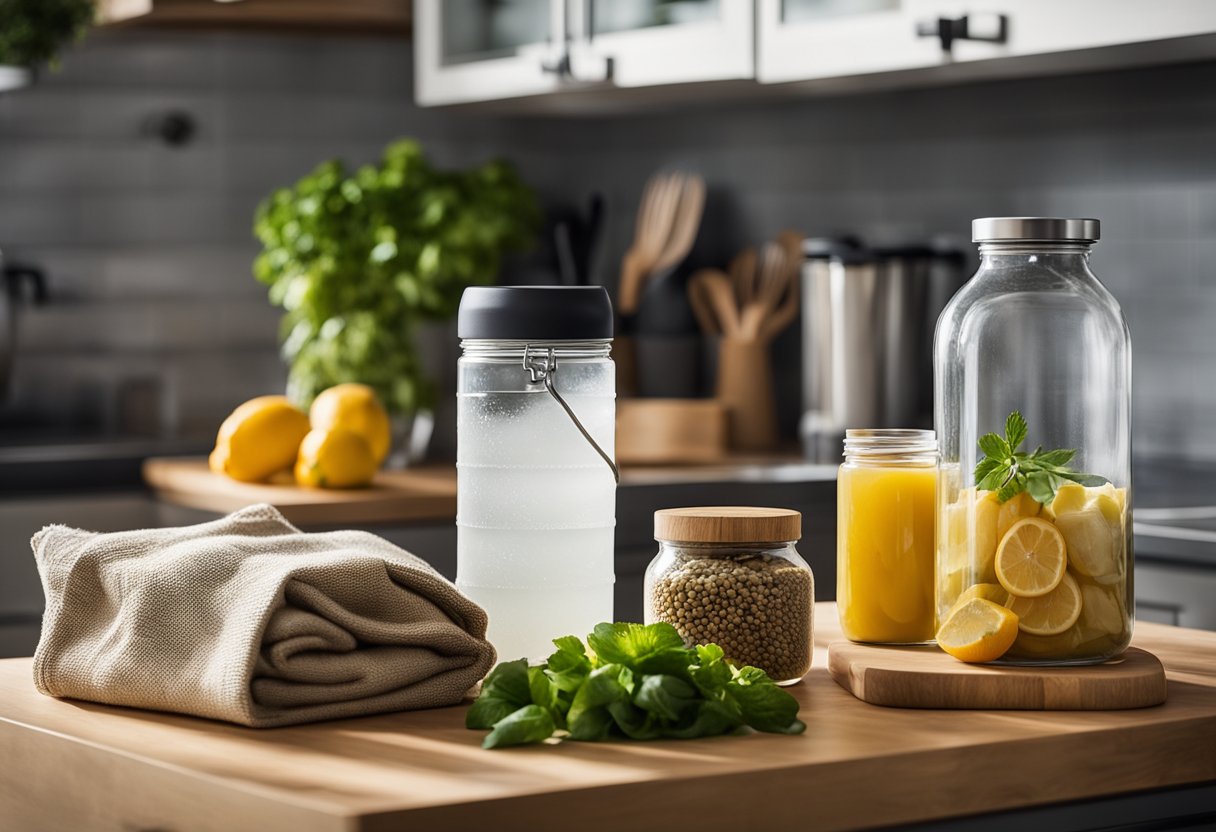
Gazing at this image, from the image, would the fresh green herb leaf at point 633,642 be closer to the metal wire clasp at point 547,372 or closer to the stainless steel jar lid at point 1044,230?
the metal wire clasp at point 547,372

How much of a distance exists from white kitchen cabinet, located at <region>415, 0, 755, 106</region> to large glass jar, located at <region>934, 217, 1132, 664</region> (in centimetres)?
153

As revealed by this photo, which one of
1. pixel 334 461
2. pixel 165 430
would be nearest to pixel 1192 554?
pixel 334 461

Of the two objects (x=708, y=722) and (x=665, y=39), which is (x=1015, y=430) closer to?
(x=708, y=722)

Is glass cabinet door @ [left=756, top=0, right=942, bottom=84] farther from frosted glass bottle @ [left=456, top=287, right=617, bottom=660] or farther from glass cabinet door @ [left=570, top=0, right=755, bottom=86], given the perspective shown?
frosted glass bottle @ [left=456, top=287, right=617, bottom=660]

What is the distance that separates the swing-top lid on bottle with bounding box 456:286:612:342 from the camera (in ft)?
4.11

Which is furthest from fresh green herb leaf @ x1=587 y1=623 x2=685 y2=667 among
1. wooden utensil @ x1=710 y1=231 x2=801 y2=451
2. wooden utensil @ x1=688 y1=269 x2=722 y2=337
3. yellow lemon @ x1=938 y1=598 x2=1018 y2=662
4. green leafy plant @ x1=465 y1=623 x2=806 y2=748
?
wooden utensil @ x1=688 y1=269 x2=722 y2=337

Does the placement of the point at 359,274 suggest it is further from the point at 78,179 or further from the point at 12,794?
the point at 12,794

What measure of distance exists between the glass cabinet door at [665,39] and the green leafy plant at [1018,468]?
1583mm

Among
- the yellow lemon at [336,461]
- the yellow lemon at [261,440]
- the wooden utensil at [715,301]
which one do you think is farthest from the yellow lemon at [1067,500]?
the wooden utensil at [715,301]

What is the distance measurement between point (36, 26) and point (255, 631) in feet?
7.86

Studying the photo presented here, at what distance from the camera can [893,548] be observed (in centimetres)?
131

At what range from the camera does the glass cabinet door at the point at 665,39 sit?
273cm

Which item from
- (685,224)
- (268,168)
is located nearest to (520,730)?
(685,224)

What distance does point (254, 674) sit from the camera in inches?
45.0
